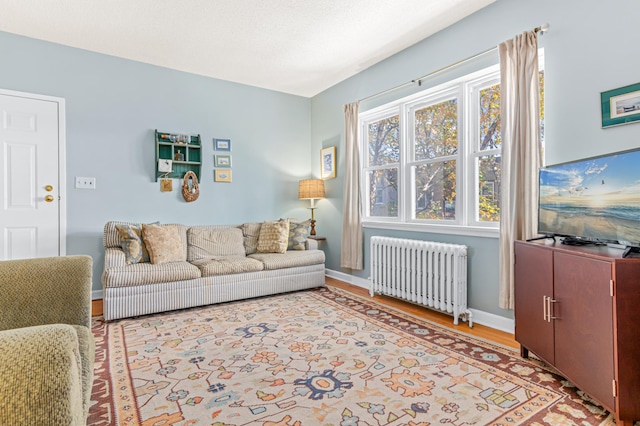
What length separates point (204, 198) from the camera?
4371 millimetres

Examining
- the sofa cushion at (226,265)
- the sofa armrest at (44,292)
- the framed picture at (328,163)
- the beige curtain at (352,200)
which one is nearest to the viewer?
the sofa armrest at (44,292)

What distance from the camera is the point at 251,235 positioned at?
4.35 m

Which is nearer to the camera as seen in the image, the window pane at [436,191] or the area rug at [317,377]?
the area rug at [317,377]

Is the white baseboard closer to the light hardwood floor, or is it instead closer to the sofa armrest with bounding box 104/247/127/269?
the light hardwood floor

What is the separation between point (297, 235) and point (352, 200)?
2.77ft

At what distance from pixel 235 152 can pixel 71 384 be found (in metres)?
4.13

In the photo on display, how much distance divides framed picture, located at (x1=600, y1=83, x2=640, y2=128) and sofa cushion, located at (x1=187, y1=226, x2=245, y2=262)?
3635mm

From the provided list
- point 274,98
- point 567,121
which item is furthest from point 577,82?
point 274,98

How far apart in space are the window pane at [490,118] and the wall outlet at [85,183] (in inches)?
159

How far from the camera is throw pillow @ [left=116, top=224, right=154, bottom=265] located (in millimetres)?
3295

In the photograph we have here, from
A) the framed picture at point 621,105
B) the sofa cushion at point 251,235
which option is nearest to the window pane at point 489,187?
the framed picture at point 621,105

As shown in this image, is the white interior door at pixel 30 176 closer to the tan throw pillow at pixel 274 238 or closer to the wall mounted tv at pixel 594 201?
the tan throw pillow at pixel 274 238

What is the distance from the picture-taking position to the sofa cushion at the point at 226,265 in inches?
136

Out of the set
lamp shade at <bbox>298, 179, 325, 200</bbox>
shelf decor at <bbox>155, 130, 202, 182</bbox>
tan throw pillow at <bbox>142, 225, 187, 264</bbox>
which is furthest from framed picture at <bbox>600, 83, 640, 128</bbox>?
shelf decor at <bbox>155, 130, 202, 182</bbox>
